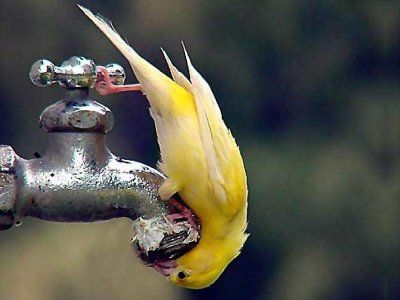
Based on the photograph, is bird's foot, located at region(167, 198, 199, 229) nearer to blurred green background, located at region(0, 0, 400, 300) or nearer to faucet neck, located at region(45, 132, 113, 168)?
faucet neck, located at region(45, 132, 113, 168)

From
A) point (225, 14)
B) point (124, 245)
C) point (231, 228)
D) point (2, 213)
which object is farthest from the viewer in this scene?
point (225, 14)

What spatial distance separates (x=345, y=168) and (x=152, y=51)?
541 millimetres

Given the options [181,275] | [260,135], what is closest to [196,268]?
[181,275]

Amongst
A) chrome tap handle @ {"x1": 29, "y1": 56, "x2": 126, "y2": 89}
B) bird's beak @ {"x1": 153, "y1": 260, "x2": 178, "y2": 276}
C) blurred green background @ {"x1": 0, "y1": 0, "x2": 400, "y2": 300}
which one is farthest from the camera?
blurred green background @ {"x1": 0, "y1": 0, "x2": 400, "y2": 300}

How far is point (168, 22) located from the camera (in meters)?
2.24

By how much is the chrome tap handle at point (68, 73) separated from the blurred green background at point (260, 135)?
52.9 inches

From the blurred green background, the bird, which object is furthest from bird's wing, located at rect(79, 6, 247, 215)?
the blurred green background

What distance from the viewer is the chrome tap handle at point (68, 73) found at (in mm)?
758

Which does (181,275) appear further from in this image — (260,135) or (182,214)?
(260,135)

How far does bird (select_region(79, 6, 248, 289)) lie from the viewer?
0.87m

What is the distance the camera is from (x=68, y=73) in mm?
771

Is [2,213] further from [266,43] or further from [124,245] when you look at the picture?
[266,43]

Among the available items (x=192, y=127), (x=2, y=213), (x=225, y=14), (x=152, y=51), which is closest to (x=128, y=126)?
(x=152, y=51)

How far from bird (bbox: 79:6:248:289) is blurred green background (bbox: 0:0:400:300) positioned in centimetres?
119
